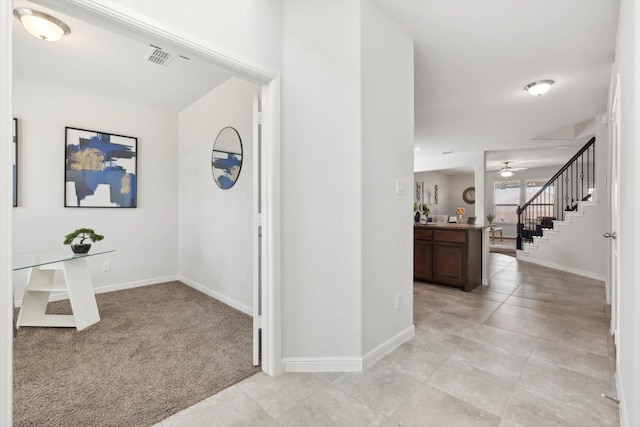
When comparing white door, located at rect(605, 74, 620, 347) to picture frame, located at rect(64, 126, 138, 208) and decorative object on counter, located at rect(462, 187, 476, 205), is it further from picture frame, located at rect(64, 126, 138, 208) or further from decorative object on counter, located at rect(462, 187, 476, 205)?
decorative object on counter, located at rect(462, 187, 476, 205)

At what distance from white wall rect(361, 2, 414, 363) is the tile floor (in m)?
0.32

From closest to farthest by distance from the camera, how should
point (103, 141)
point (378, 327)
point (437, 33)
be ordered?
1. point (378, 327)
2. point (437, 33)
3. point (103, 141)

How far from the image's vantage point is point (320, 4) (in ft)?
6.56

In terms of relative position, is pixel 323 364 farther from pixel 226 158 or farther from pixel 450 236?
pixel 450 236

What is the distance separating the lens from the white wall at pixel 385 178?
206 centimetres

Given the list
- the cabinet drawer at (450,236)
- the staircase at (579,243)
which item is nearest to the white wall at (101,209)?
the cabinet drawer at (450,236)

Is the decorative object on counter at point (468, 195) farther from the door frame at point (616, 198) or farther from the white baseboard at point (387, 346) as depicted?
the white baseboard at point (387, 346)

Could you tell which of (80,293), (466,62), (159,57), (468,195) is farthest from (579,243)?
(80,293)

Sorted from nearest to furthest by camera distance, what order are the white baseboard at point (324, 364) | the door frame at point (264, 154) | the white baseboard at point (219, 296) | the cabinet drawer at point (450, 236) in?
the door frame at point (264, 154) < the white baseboard at point (324, 364) < the white baseboard at point (219, 296) < the cabinet drawer at point (450, 236)

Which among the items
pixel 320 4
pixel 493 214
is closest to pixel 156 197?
pixel 320 4

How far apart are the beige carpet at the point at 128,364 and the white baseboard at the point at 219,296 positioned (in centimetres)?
8

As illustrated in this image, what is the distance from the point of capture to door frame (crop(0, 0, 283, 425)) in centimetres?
105

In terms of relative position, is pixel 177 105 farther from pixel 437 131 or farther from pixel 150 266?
pixel 437 131

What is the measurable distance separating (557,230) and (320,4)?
6.51 metres
